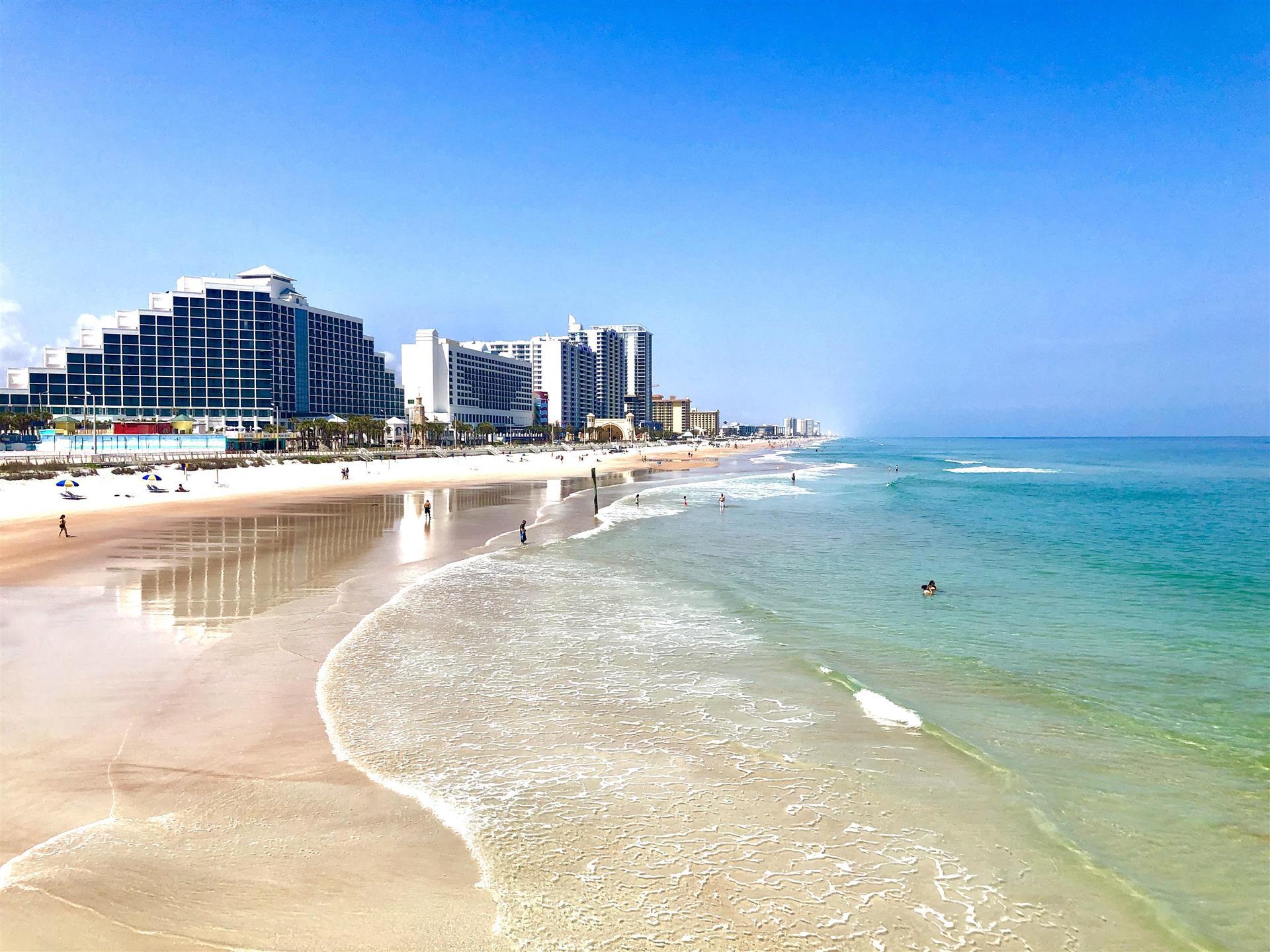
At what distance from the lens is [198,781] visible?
7.74 metres

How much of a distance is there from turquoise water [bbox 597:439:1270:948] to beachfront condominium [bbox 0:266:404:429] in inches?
3968

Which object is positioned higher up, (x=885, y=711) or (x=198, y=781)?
(x=198, y=781)

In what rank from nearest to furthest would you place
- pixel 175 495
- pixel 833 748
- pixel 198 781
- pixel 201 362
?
pixel 198 781, pixel 833 748, pixel 175 495, pixel 201 362

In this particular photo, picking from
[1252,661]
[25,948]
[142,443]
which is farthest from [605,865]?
[142,443]

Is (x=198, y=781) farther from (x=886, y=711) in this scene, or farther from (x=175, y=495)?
(x=175, y=495)

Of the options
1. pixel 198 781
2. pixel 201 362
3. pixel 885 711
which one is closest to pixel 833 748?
pixel 885 711

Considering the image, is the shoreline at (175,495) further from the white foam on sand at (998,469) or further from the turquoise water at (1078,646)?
the white foam on sand at (998,469)

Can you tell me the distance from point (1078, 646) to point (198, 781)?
14.8 meters

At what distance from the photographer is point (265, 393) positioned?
112 m

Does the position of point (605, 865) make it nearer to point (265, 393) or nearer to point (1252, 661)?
point (1252, 661)

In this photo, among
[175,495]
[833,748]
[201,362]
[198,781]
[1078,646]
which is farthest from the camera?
[201,362]

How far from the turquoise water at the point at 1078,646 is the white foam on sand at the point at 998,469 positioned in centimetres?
5358

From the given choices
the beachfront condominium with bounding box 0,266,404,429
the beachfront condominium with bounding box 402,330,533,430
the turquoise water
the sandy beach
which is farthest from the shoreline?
the beachfront condominium with bounding box 402,330,533,430

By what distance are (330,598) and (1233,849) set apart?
54.1 ft
